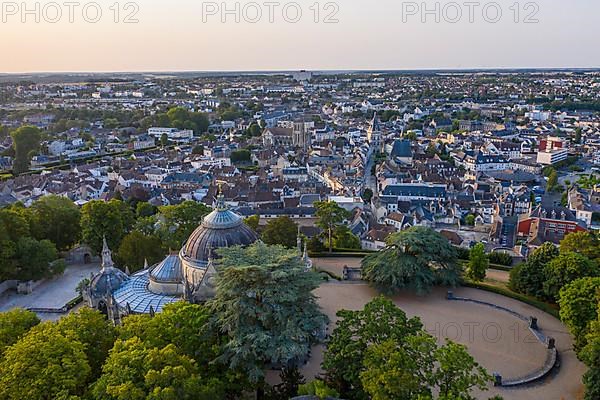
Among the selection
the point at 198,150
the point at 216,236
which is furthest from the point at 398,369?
the point at 198,150

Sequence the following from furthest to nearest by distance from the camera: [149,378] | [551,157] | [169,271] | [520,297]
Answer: [551,157] → [520,297] → [169,271] → [149,378]

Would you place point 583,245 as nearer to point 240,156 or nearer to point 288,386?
point 288,386

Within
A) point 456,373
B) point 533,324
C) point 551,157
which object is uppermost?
point 551,157

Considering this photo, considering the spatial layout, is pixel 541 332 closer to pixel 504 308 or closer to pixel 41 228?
pixel 504 308

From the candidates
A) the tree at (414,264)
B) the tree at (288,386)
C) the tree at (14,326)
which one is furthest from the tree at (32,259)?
the tree at (414,264)

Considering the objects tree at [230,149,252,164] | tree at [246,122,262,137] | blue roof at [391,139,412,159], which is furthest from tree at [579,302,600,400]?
tree at [246,122,262,137]

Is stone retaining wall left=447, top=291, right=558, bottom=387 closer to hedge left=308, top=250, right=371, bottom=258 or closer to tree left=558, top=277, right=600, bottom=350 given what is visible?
tree left=558, top=277, right=600, bottom=350

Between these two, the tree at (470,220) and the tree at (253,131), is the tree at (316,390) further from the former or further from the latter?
the tree at (253,131)

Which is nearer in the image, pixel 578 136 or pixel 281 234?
pixel 281 234
